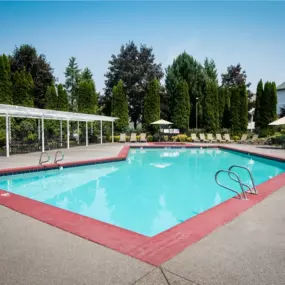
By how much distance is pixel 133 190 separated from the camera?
7.50 metres

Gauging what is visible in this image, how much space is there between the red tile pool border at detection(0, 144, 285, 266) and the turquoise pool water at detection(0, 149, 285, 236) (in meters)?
1.30

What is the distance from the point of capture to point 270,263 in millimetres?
2428

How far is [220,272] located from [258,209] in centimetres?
220

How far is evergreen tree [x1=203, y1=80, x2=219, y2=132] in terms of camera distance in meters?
27.0

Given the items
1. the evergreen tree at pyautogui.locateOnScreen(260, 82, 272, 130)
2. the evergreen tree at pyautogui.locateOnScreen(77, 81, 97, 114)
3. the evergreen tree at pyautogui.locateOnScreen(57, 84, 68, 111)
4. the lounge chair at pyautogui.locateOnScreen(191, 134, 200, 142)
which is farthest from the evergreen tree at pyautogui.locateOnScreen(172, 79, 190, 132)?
the evergreen tree at pyautogui.locateOnScreen(57, 84, 68, 111)

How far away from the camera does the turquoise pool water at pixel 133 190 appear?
5.42 meters

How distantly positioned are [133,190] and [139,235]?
4.42 meters

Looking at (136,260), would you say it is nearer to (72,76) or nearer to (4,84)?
(4,84)

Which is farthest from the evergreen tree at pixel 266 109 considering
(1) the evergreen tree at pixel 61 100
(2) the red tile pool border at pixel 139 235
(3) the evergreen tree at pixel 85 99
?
(2) the red tile pool border at pixel 139 235

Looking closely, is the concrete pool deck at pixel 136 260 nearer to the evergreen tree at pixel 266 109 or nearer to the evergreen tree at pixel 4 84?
the evergreen tree at pixel 4 84

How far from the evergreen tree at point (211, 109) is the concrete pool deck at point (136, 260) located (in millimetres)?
24354

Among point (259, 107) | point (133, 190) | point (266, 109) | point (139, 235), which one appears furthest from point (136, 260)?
point (259, 107)

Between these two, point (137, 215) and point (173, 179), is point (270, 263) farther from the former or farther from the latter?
point (173, 179)

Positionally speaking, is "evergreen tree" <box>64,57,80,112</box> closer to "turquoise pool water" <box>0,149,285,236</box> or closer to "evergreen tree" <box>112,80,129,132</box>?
"evergreen tree" <box>112,80,129,132</box>
